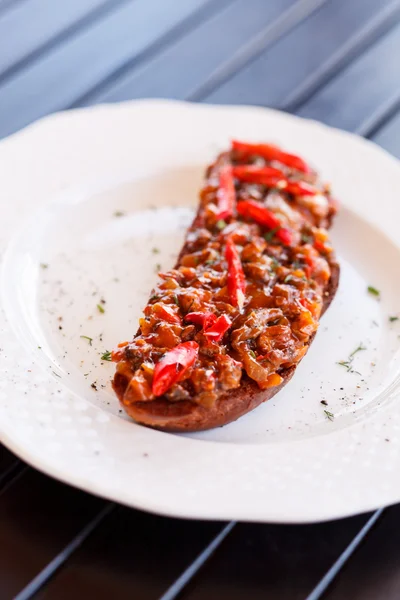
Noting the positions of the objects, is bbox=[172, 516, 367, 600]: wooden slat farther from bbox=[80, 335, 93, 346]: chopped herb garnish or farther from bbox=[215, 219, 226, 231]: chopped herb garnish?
bbox=[215, 219, 226, 231]: chopped herb garnish

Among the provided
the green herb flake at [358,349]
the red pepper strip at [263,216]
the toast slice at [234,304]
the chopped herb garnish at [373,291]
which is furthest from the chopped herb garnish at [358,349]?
the red pepper strip at [263,216]

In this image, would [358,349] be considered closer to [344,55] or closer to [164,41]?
[344,55]

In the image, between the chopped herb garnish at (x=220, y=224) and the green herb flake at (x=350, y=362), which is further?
the chopped herb garnish at (x=220, y=224)

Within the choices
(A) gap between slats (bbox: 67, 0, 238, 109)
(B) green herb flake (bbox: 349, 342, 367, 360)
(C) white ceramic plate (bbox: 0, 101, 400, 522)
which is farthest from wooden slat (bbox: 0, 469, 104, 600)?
(A) gap between slats (bbox: 67, 0, 238, 109)

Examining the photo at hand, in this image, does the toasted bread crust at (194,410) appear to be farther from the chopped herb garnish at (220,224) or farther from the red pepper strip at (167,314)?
the chopped herb garnish at (220,224)

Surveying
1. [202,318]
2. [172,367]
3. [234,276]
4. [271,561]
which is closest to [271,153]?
[234,276]
